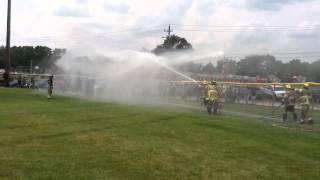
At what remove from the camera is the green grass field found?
36.8 feet

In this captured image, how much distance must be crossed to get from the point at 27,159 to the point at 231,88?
30.0 m

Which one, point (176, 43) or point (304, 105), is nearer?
point (304, 105)

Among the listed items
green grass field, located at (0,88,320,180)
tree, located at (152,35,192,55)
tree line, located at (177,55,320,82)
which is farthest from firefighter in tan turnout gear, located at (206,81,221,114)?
tree, located at (152,35,192,55)

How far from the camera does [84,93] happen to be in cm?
5100

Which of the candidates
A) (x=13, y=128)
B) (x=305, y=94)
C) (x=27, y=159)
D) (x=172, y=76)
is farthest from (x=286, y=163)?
(x=172, y=76)

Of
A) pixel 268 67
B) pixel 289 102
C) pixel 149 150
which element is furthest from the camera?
pixel 268 67

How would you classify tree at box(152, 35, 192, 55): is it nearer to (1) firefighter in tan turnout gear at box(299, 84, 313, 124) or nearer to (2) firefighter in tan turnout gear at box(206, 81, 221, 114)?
(2) firefighter in tan turnout gear at box(206, 81, 221, 114)

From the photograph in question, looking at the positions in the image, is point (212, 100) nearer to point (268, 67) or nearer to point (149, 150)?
point (149, 150)

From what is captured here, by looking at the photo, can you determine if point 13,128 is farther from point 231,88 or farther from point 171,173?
point 231,88

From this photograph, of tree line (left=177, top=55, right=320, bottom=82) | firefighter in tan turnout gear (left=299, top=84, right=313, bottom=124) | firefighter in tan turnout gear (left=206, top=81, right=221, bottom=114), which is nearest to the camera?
firefighter in tan turnout gear (left=299, top=84, right=313, bottom=124)

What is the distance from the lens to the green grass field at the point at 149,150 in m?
11.2

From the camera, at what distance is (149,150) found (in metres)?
13.7

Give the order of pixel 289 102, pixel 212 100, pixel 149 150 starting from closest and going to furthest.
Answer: pixel 149 150 → pixel 289 102 → pixel 212 100

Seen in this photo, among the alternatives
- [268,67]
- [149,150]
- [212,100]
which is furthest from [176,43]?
[149,150]
